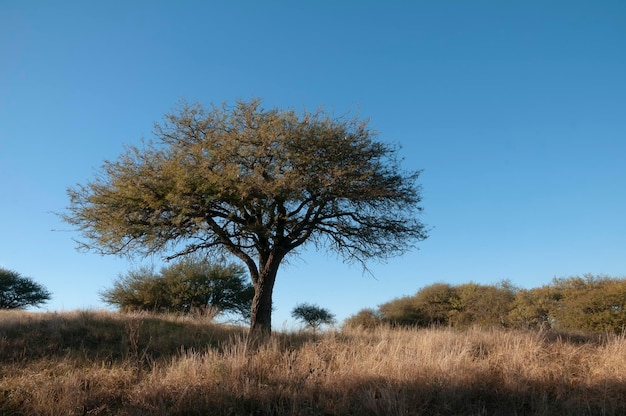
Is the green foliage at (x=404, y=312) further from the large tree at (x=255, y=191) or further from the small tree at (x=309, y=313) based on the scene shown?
the large tree at (x=255, y=191)

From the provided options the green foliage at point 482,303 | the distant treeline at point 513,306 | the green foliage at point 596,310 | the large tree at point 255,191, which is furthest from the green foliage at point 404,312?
the large tree at point 255,191

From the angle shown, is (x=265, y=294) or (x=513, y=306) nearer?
(x=265, y=294)

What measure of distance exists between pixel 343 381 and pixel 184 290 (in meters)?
28.1

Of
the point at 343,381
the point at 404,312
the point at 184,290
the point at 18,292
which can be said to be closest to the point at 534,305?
the point at 404,312

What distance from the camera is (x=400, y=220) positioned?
17.8m

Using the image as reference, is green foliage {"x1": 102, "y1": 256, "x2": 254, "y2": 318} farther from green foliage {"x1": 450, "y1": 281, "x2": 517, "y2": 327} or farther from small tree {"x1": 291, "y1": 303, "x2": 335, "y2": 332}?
green foliage {"x1": 450, "y1": 281, "x2": 517, "y2": 327}

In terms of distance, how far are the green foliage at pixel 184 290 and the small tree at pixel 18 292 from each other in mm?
13333

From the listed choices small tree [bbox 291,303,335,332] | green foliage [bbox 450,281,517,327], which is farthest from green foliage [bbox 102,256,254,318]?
green foliage [bbox 450,281,517,327]

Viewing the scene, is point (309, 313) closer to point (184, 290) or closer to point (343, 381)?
point (184, 290)

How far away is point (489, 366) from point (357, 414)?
3.01 m

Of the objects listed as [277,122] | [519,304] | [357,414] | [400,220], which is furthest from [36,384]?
[519,304]

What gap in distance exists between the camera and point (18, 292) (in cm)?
4144

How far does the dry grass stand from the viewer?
21.6 feet

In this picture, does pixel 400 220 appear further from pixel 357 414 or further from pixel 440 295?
pixel 440 295
